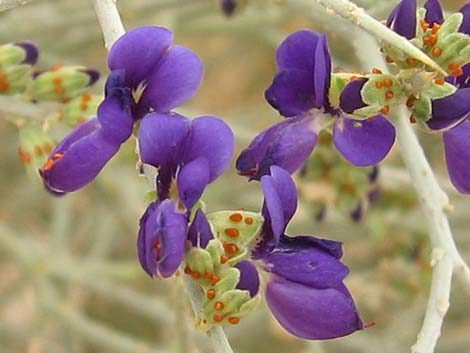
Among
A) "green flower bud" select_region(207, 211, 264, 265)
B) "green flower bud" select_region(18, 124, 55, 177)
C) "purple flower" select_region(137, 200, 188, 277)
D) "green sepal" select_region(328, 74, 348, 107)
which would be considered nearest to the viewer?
"purple flower" select_region(137, 200, 188, 277)

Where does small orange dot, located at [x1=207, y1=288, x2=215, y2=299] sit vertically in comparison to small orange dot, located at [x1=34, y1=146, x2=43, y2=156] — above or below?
above

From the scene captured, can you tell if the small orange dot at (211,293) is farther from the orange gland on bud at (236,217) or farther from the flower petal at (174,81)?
the flower petal at (174,81)

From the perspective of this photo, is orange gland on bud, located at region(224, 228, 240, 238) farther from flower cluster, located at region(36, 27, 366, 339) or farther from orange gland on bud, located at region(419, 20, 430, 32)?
orange gland on bud, located at region(419, 20, 430, 32)

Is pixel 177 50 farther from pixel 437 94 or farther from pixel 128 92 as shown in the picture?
pixel 437 94

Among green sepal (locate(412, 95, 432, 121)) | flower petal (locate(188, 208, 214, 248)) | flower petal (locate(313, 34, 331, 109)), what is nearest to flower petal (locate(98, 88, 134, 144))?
flower petal (locate(188, 208, 214, 248))

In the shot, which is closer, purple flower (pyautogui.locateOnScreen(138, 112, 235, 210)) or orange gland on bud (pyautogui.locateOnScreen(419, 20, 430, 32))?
purple flower (pyautogui.locateOnScreen(138, 112, 235, 210))

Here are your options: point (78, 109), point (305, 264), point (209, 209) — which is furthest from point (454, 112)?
point (209, 209)

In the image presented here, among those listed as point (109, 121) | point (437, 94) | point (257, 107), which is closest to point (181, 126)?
point (109, 121)
